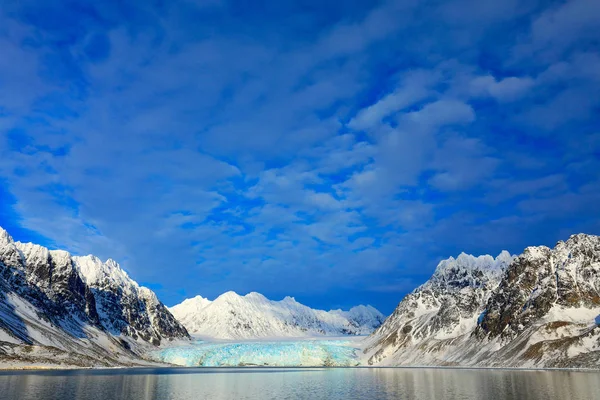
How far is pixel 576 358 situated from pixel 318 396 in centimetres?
12839

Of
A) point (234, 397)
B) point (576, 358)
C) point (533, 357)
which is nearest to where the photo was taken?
point (234, 397)

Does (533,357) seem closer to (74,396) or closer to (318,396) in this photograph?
(318,396)

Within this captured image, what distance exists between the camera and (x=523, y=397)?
6544 cm

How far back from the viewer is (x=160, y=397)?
239 feet

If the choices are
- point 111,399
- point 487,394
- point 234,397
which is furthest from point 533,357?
point 111,399

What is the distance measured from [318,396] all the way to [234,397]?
12.0 meters

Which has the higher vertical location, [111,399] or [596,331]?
[596,331]

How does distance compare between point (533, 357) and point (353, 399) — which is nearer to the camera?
point (353, 399)

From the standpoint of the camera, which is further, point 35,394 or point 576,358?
point 576,358

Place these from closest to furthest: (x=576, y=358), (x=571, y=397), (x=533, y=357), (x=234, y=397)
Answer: (x=571, y=397) → (x=234, y=397) → (x=576, y=358) → (x=533, y=357)

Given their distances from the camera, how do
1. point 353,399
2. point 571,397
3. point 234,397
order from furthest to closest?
1. point 234,397
2. point 353,399
3. point 571,397

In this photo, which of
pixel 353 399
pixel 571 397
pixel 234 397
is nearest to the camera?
pixel 571 397

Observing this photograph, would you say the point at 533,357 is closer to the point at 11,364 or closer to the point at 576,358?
the point at 576,358

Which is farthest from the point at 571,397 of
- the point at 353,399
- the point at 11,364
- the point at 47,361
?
the point at 47,361
